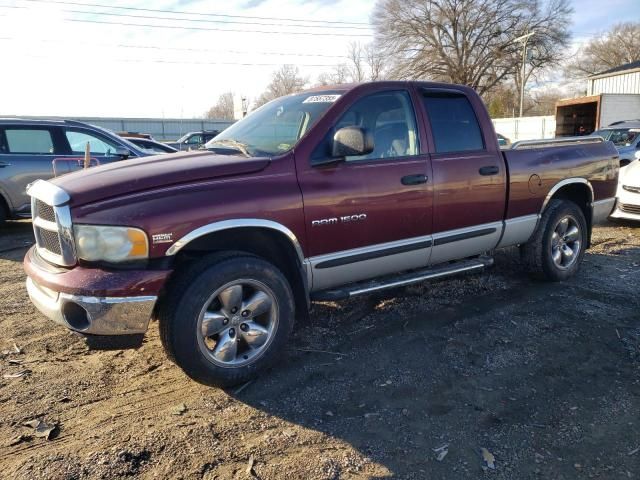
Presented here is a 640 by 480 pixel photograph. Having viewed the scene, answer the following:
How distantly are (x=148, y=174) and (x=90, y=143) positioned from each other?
20.0 ft

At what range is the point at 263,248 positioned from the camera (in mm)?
3652

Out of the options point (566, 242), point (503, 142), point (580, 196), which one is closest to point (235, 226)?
point (566, 242)

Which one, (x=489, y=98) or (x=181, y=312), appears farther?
(x=489, y=98)

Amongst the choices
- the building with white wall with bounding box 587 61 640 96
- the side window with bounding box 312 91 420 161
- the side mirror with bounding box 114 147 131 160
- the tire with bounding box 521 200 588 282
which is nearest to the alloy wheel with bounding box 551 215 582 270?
the tire with bounding box 521 200 588 282

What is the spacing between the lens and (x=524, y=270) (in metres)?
5.46

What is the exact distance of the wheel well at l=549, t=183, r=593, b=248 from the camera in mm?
5523

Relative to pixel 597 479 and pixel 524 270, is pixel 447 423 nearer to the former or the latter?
pixel 597 479

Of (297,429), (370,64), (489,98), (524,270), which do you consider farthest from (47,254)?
(489,98)

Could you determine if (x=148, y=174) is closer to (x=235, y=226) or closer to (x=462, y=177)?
(x=235, y=226)

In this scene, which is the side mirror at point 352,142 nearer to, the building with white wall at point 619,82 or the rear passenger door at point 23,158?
the rear passenger door at point 23,158

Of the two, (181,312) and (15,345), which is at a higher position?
(181,312)

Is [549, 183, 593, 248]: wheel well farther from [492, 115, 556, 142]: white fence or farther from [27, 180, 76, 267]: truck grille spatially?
[492, 115, 556, 142]: white fence

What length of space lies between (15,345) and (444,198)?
3630 mm

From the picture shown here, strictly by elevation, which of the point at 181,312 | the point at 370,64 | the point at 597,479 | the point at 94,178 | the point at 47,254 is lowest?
the point at 597,479
